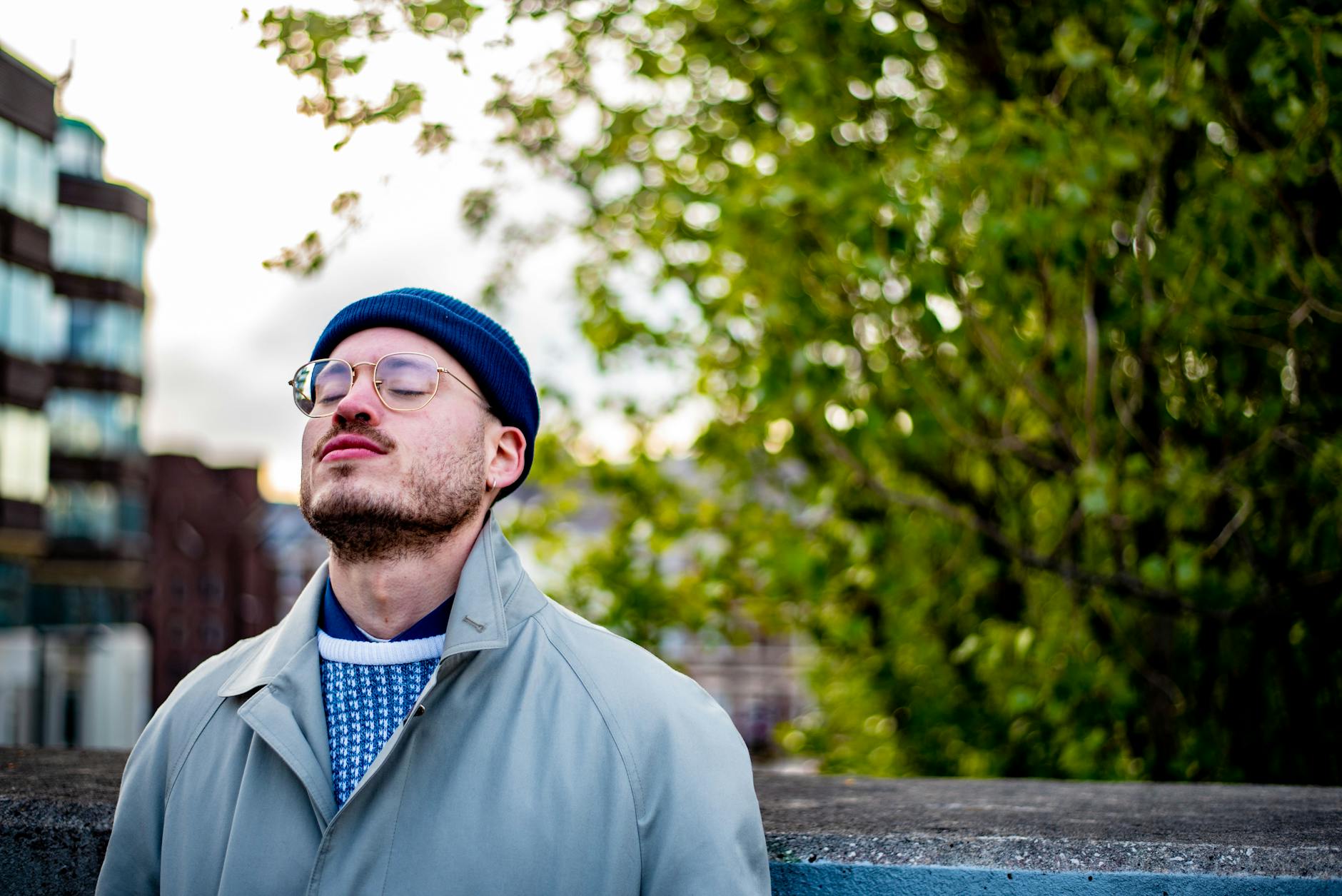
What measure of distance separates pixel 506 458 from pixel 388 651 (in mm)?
452

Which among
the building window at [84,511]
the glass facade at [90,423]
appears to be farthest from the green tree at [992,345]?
the glass facade at [90,423]

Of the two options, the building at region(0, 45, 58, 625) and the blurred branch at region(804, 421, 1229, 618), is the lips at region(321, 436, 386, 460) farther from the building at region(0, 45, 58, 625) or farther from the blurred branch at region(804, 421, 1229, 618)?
the building at region(0, 45, 58, 625)

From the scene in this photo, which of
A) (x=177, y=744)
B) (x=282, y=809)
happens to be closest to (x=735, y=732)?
(x=282, y=809)

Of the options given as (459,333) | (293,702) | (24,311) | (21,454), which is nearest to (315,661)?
(293,702)

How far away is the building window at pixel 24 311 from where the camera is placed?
2327 cm

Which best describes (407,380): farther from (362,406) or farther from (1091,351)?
(1091,351)

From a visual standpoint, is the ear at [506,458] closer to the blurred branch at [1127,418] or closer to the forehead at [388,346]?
the forehead at [388,346]

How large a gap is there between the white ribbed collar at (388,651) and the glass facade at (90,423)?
36037mm

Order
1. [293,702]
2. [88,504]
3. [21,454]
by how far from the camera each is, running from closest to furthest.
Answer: [293,702] < [21,454] < [88,504]

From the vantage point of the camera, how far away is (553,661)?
6.06 ft

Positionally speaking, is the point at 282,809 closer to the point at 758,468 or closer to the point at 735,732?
the point at 735,732

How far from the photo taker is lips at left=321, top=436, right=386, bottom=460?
1.95m

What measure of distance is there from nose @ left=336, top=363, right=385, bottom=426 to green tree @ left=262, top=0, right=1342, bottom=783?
1059 millimetres

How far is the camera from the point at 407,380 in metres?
2.01
